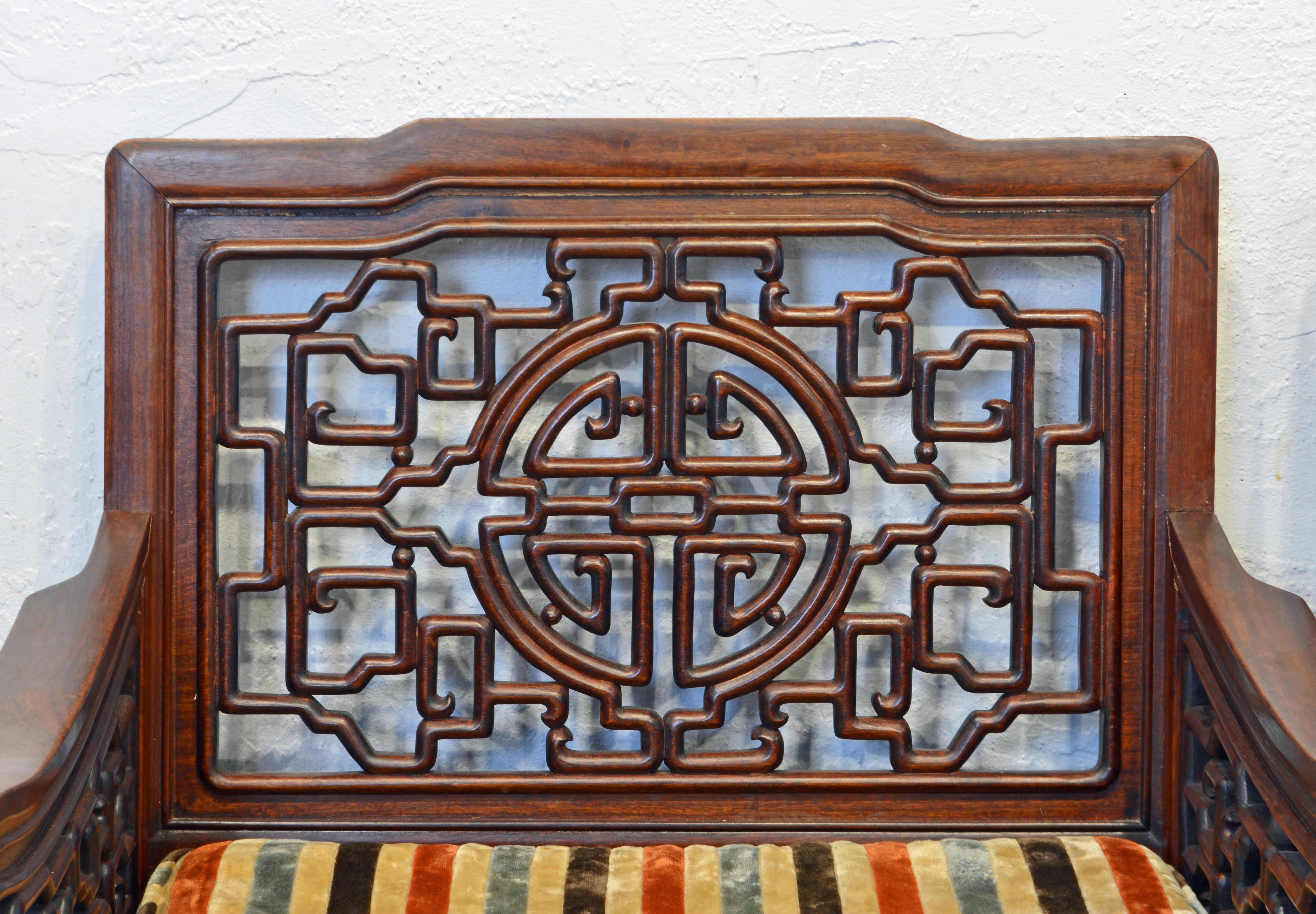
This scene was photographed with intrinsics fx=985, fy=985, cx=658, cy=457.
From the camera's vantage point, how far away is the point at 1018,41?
869 millimetres

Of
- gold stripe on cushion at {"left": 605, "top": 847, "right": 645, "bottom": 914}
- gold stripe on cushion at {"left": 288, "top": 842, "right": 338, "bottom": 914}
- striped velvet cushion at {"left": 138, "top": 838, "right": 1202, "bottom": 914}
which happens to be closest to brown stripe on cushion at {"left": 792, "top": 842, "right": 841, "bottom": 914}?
striped velvet cushion at {"left": 138, "top": 838, "right": 1202, "bottom": 914}

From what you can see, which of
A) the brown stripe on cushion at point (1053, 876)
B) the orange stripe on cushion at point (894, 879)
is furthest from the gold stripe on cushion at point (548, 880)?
the brown stripe on cushion at point (1053, 876)

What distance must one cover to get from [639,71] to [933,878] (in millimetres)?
705

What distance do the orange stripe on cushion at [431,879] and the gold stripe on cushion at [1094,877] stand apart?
0.47 metres

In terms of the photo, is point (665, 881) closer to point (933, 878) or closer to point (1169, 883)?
point (933, 878)

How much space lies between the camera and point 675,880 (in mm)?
739

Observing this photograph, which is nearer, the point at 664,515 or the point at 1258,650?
the point at 1258,650

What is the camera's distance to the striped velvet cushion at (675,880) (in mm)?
709

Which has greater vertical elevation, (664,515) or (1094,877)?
(664,515)

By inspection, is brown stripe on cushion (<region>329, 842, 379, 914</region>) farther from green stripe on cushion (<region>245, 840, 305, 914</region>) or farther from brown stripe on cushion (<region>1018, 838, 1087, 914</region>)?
brown stripe on cushion (<region>1018, 838, 1087, 914</region>)

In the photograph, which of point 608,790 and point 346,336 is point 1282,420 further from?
point 346,336

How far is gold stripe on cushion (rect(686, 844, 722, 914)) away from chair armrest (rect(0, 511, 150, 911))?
0.41 meters

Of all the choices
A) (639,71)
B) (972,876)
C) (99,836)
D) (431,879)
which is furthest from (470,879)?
(639,71)

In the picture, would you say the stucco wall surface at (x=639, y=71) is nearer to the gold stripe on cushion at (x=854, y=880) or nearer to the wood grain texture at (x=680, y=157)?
the wood grain texture at (x=680, y=157)
